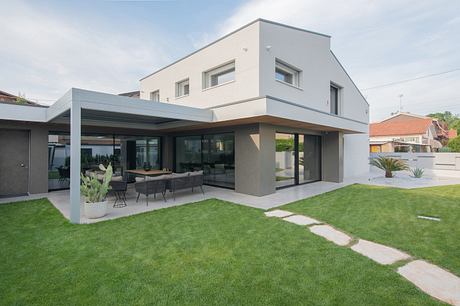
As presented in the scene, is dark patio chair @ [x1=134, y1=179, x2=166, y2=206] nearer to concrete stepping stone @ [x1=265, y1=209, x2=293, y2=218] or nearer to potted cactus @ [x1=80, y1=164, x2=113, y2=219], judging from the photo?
potted cactus @ [x1=80, y1=164, x2=113, y2=219]

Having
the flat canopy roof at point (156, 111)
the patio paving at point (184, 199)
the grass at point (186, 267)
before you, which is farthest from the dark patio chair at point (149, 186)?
the flat canopy roof at point (156, 111)

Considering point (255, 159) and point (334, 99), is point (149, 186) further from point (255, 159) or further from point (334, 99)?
point (334, 99)

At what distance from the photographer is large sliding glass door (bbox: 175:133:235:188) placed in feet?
36.1

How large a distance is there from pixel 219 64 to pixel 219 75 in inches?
24.7

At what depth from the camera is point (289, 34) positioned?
10422 mm

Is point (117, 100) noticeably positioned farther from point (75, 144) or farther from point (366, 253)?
point (366, 253)

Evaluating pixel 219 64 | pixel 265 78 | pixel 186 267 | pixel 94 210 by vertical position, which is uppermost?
pixel 219 64

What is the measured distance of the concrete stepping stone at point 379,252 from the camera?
397 centimetres

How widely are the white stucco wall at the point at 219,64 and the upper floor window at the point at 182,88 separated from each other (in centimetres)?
26

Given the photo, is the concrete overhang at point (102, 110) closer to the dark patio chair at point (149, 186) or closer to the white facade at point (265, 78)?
the white facade at point (265, 78)

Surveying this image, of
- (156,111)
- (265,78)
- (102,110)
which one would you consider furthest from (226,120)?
(102,110)

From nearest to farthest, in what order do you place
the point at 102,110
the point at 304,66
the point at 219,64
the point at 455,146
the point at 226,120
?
the point at 102,110 → the point at 226,120 → the point at 219,64 → the point at 304,66 → the point at 455,146

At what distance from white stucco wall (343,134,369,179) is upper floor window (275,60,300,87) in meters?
7.68

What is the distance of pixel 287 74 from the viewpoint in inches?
430
